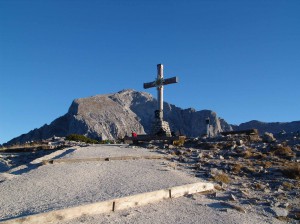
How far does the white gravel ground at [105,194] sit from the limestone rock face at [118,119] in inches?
2360

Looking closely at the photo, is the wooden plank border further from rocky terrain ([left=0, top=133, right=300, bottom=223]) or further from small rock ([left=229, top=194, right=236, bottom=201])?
small rock ([left=229, top=194, right=236, bottom=201])

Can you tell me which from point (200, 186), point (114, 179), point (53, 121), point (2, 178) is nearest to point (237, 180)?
point (200, 186)

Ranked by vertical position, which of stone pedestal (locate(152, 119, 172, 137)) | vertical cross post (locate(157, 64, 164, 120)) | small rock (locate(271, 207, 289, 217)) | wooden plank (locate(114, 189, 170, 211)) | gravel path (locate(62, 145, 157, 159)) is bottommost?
small rock (locate(271, 207, 289, 217))

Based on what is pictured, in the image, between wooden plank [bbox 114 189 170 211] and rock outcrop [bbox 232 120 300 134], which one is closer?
wooden plank [bbox 114 189 170 211]

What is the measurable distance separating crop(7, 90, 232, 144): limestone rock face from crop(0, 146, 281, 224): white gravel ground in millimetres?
59935

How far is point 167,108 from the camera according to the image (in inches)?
4899

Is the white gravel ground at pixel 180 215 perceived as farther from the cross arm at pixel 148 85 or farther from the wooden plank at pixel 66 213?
the cross arm at pixel 148 85

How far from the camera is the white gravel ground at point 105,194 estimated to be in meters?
7.25

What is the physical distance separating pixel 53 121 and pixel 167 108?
150 feet

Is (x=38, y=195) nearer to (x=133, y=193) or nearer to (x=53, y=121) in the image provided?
(x=133, y=193)

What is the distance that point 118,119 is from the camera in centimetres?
10144

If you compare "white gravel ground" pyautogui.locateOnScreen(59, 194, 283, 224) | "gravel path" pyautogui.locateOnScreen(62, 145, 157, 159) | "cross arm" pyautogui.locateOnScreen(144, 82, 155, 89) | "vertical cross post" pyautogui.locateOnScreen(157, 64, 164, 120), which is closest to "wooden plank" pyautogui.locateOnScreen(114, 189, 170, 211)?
"white gravel ground" pyautogui.locateOnScreen(59, 194, 283, 224)

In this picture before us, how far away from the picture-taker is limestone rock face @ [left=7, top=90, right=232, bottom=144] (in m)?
85.0

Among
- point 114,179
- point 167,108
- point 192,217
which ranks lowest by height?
point 192,217
